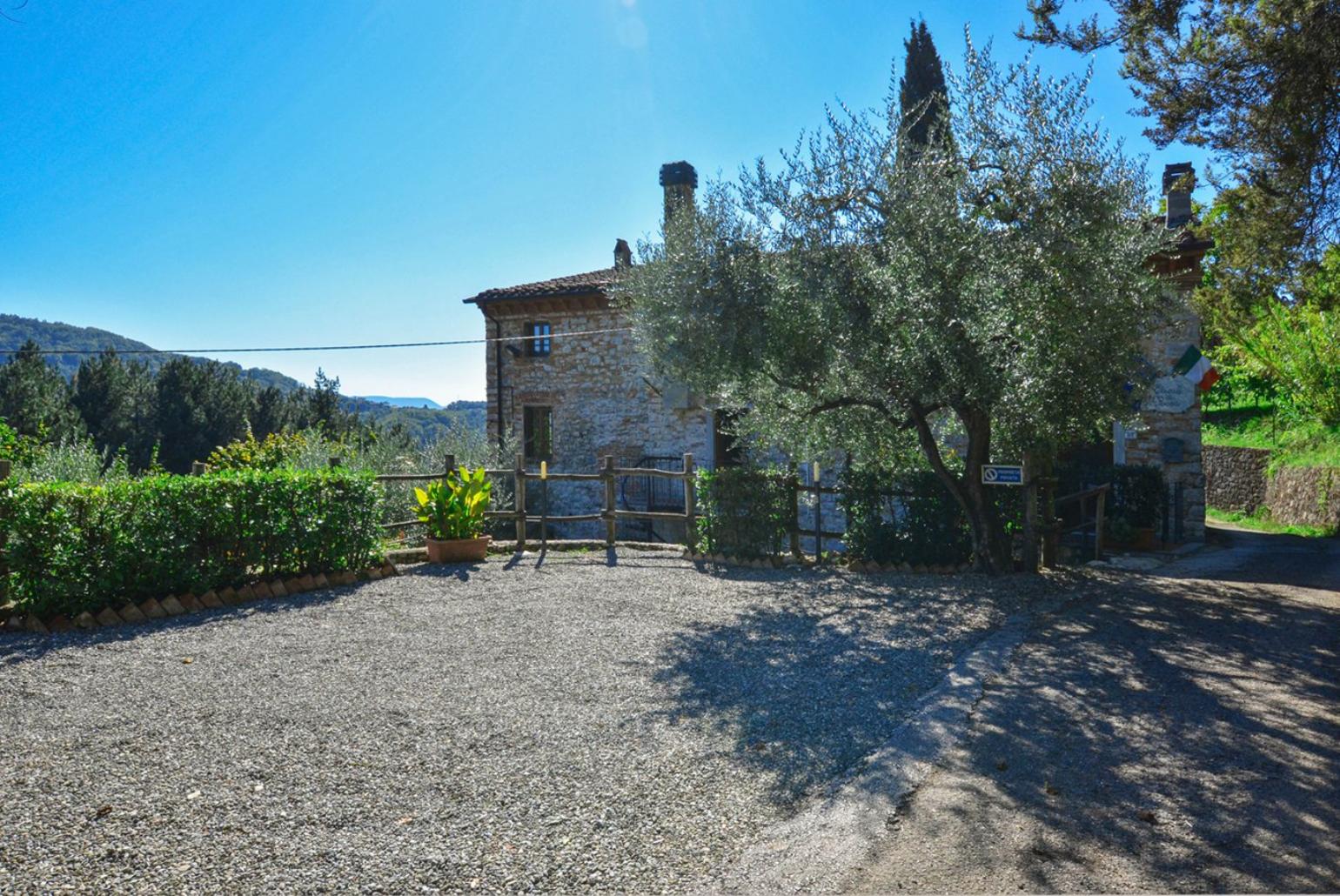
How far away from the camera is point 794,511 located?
1011 cm

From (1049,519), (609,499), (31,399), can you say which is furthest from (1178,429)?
(31,399)

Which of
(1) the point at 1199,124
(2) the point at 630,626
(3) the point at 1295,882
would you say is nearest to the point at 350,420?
(2) the point at 630,626

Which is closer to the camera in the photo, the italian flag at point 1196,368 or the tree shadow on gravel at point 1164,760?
the tree shadow on gravel at point 1164,760

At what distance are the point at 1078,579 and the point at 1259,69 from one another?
4.70 metres

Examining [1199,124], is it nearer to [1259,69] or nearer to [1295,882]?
[1259,69]

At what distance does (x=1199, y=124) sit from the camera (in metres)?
7.31

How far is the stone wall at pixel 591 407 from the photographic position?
17.5m

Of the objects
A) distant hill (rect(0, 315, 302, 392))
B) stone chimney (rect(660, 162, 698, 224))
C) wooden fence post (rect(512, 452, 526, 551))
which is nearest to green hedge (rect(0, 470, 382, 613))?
wooden fence post (rect(512, 452, 526, 551))

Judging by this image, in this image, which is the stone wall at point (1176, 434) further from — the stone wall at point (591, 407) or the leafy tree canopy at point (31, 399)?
the leafy tree canopy at point (31, 399)

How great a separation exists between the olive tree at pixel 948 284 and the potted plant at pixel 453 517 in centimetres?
311

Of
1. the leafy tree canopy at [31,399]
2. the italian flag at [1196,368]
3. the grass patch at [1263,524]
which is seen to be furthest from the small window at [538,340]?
the leafy tree canopy at [31,399]

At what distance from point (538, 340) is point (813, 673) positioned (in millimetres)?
14779

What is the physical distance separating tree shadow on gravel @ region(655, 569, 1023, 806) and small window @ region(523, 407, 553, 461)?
11911 mm

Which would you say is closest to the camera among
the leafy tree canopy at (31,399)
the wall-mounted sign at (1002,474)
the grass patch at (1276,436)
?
the wall-mounted sign at (1002,474)
